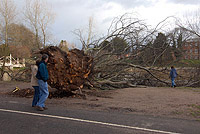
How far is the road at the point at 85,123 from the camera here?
4.03 m

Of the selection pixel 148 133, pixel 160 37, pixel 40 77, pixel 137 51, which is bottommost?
pixel 148 133

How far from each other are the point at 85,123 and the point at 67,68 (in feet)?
12.2

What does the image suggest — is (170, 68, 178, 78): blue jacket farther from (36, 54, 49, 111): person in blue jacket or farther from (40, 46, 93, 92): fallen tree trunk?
(36, 54, 49, 111): person in blue jacket

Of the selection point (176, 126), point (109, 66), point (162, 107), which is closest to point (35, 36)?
point (109, 66)

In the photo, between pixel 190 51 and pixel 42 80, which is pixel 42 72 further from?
pixel 190 51

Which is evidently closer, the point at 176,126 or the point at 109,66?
the point at 176,126

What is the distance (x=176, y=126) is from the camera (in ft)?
14.6

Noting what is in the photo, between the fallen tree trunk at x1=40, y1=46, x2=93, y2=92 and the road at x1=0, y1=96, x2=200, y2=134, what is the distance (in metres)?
2.27

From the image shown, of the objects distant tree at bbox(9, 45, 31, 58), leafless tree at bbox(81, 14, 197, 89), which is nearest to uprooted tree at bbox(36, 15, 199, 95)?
leafless tree at bbox(81, 14, 197, 89)

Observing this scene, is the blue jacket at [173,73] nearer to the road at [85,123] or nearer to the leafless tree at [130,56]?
the leafless tree at [130,56]

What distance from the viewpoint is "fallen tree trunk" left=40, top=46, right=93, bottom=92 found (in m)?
7.55

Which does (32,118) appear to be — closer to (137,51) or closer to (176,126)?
(176,126)

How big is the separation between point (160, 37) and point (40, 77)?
9.51 metres

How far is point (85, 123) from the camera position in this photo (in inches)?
178
